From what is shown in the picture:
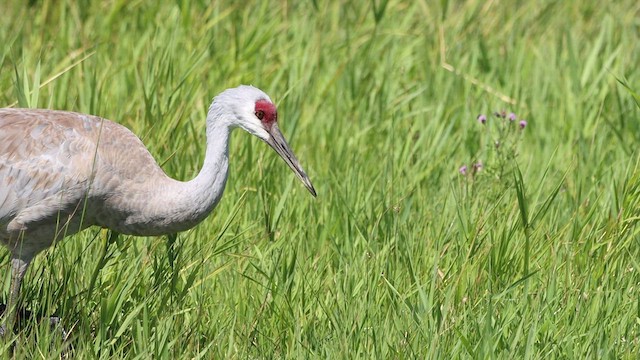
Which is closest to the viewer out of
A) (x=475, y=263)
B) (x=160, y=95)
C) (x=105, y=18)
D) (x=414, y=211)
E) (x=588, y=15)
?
(x=475, y=263)

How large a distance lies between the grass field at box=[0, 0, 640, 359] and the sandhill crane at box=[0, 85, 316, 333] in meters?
0.14

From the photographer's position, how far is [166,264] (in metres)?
4.79

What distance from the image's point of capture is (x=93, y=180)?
463 cm

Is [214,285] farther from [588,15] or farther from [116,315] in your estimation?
[588,15]

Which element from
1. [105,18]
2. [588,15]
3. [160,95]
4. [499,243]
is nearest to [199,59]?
[160,95]

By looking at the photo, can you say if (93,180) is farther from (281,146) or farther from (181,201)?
(281,146)

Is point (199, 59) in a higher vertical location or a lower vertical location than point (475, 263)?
higher

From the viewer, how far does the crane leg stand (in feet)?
14.0

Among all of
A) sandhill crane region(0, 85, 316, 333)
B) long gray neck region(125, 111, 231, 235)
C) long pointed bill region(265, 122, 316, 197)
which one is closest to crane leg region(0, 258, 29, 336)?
sandhill crane region(0, 85, 316, 333)

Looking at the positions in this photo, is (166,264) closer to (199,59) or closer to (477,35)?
(199,59)

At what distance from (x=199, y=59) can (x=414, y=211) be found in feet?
4.66

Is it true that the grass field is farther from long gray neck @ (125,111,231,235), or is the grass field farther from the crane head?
the crane head

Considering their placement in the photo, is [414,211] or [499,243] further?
[414,211]

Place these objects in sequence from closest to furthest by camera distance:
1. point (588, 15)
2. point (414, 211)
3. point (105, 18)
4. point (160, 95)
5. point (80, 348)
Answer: point (80, 348), point (414, 211), point (160, 95), point (105, 18), point (588, 15)
